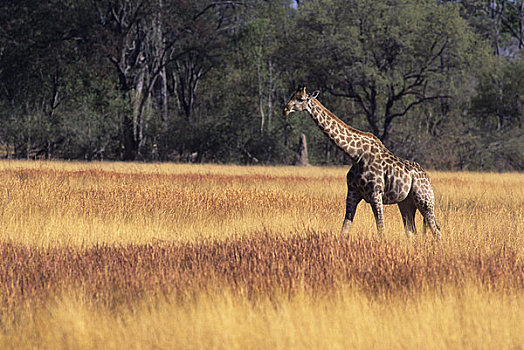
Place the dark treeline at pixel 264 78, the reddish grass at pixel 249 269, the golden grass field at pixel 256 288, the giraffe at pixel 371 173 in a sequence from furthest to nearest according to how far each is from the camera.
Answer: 1. the dark treeline at pixel 264 78
2. the giraffe at pixel 371 173
3. the reddish grass at pixel 249 269
4. the golden grass field at pixel 256 288

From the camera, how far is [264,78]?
41312 mm

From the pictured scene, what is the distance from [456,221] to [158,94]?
52.5 metres

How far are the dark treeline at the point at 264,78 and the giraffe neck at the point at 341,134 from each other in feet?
83.2

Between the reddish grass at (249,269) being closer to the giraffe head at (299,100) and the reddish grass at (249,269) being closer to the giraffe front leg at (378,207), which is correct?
the giraffe front leg at (378,207)

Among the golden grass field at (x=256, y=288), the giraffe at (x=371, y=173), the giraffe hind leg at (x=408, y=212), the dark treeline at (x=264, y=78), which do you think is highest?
the dark treeline at (x=264, y=78)

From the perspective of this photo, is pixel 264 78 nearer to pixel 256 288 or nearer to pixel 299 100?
pixel 299 100

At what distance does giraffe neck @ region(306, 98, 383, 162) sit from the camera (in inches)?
362

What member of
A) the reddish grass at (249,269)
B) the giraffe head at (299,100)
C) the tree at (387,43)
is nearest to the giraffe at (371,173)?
the giraffe head at (299,100)

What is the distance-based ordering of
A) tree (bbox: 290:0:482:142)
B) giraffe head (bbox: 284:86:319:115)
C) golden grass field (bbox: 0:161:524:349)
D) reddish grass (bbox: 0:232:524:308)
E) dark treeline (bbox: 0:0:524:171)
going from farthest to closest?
1. dark treeline (bbox: 0:0:524:171)
2. tree (bbox: 290:0:482:142)
3. giraffe head (bbox: 284:86:319:115)
4. reddish grass (bbox: 0:232:524:308)
5. golden grass field (bbox: 0:161:524:349)

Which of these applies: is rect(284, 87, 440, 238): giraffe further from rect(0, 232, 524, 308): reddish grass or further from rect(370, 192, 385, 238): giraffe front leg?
rect(0, 232, 524, 308): reddish grass

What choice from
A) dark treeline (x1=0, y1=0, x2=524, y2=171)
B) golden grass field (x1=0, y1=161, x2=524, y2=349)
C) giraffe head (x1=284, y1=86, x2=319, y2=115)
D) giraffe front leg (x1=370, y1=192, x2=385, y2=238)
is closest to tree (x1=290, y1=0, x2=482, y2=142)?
dark treeline (x1=0, y1=0, x2=524, y2=171)

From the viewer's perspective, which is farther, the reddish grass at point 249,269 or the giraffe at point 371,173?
the giraffe at point 371,173

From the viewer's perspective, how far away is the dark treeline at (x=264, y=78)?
3572 cm

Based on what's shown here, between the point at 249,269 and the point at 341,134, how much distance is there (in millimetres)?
3311
